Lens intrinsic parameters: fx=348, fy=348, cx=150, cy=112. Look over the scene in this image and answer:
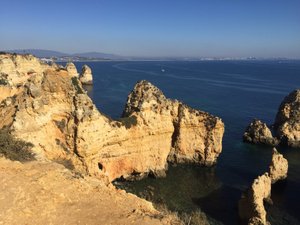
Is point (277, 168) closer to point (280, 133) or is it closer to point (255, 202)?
point (255, 202)

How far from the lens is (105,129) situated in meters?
34.3

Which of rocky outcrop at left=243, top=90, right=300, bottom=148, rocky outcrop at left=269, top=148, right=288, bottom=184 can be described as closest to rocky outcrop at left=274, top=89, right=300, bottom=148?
rocky outcrop at left=243, top=90, right=300, bottom=148

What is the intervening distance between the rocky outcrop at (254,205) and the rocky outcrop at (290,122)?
24735 mm

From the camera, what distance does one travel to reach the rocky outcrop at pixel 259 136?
53781 mm

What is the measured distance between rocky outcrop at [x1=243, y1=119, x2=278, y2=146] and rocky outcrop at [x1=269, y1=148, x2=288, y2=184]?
51.0ft

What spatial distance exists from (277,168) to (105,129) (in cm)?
1921

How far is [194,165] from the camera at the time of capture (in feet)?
142

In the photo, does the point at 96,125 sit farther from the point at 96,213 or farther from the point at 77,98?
the point at 96,213

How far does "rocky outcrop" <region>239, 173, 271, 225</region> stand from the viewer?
93.2ft

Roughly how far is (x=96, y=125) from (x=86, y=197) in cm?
1626

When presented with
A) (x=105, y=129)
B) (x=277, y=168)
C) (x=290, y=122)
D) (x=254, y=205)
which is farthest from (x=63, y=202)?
(x=290, y=122)

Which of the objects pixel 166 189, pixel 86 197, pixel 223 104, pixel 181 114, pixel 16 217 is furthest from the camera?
pixel 223 104

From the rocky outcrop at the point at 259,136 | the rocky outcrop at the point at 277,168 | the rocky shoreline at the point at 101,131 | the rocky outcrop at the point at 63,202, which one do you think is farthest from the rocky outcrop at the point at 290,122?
the rocky outcrop at the point at 63,202

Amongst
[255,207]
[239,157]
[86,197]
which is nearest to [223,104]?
[239,157]
